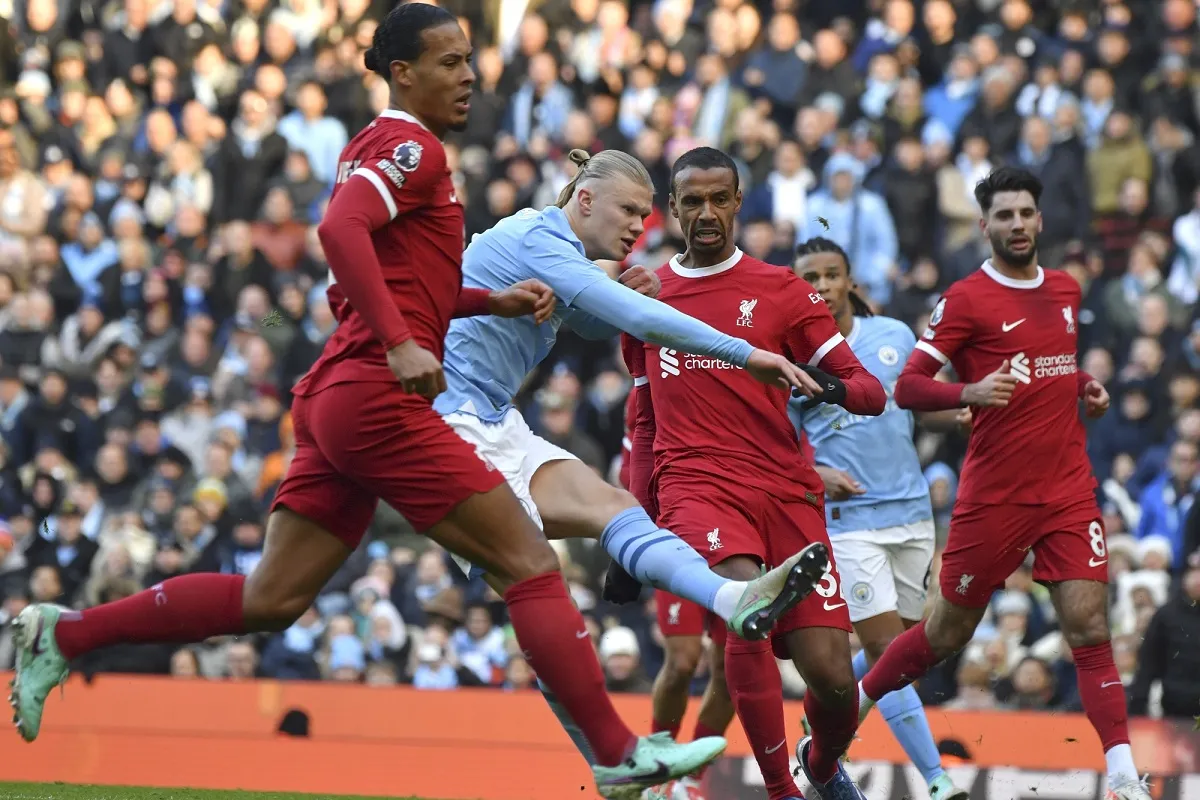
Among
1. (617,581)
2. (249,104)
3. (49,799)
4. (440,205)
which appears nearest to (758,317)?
(617,581)

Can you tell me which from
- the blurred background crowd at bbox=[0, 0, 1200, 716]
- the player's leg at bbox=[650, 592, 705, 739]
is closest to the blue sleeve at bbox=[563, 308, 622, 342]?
the player's leg at bbox=[650, 592, 705, 739]

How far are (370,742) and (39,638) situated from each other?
17.2 feet

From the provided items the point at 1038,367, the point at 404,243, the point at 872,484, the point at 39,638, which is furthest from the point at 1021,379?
the point at 39,638

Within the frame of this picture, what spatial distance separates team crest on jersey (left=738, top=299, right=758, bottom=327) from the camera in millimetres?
7965

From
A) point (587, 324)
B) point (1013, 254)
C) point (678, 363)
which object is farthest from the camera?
point (1013, 254)

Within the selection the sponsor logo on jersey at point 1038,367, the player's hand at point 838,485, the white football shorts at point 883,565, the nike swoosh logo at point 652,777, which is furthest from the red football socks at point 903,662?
the nike swoosh logo at point 652,777

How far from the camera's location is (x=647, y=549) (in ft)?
23.6

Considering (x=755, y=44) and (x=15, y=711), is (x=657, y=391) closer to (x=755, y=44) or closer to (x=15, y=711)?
(x=15, y=711)

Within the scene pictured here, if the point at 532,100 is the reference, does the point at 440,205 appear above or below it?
above

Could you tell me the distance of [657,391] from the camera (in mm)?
8227

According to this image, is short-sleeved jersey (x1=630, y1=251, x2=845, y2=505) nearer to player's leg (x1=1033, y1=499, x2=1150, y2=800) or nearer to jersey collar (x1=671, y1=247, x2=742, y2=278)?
jersey collar (x1=671, y1=247, x2=742, y2=278)

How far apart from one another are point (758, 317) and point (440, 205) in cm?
182

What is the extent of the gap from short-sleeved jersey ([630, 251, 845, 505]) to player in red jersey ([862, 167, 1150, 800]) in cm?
120

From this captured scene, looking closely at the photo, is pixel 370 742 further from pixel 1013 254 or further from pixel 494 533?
pixel 494 533
